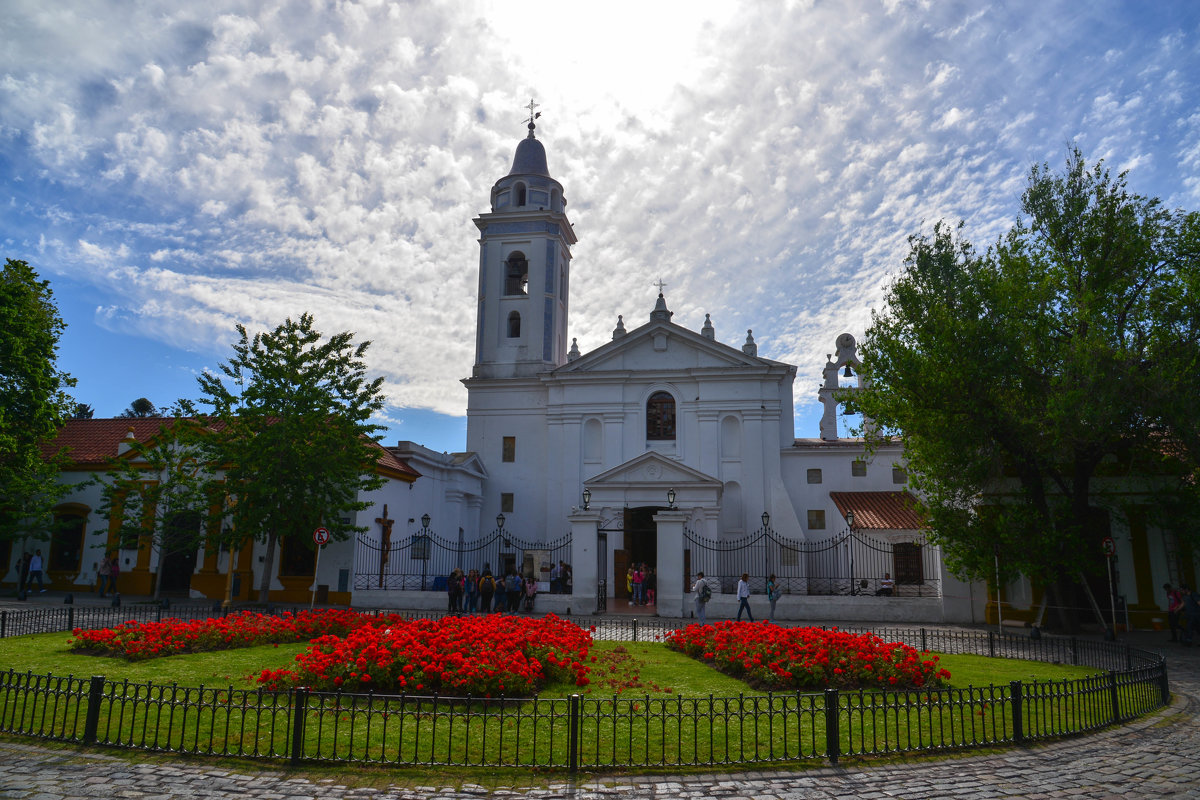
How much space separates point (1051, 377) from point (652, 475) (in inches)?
573

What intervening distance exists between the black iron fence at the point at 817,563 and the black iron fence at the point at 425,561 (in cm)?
553

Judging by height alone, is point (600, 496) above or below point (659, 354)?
below

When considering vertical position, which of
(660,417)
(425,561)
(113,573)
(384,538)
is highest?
(660,417)

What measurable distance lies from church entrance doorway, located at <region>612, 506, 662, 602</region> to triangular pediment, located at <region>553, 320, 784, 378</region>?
6.51 metres

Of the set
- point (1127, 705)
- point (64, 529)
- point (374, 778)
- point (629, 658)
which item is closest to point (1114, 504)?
point (1127, 705)

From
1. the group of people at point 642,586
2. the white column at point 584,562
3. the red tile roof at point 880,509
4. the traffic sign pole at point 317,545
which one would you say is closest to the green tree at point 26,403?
the traffic sign pole at point 317,545

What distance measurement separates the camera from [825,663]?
34.6 feet

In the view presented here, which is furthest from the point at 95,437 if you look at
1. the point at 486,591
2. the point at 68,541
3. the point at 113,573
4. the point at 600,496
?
the point at 600,496

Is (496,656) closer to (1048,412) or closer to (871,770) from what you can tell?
(871,770)

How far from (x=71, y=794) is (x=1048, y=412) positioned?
18.6 m

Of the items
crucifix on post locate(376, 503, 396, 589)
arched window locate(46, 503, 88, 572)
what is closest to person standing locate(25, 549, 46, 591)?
arched window locate(46, 503, 88, 572)

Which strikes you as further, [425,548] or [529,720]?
[425,548]

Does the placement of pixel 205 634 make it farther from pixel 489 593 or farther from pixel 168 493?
pixel 168 493

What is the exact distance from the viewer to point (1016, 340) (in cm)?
1845
